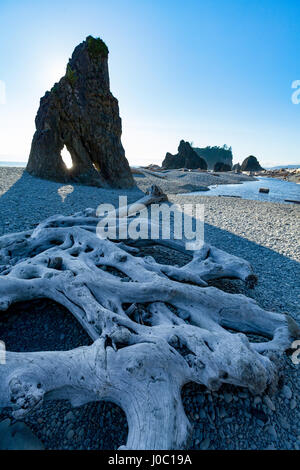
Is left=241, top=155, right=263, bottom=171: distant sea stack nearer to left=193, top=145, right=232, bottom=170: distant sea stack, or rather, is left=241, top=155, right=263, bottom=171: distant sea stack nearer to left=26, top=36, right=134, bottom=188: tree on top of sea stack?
left=193, top=145, right=232, bottom=170: distant sea stack

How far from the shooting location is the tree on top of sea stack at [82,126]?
1445 cm

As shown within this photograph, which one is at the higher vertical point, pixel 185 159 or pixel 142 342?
pixel 185 159

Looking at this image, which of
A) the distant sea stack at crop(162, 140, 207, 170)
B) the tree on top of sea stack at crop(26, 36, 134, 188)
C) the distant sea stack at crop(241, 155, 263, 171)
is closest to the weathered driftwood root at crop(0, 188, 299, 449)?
the tree on top of sea stack at crop(26, 36, 134, 188)

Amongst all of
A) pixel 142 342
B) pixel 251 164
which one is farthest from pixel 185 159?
pixel 142 342

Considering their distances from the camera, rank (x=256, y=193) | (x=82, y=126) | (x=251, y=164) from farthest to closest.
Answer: (x=251, y=164) → (x=256, y=193) → (x=82, y=126)

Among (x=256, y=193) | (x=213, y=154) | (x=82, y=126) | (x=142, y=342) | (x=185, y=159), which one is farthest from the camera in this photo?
(x=213, y=154)

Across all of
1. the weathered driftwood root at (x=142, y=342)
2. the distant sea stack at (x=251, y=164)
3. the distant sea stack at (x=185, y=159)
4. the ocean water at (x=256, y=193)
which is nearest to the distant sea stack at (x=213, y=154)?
the distant sea stack at (x=251, y=164)

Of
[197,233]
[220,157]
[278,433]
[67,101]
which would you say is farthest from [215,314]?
[220,157]

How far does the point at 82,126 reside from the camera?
49.5 ft

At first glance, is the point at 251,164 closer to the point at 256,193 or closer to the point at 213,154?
the point at 213,154

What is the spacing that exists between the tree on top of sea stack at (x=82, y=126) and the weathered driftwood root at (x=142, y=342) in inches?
507

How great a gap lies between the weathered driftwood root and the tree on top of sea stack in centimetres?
1287

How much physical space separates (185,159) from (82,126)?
60242 mm

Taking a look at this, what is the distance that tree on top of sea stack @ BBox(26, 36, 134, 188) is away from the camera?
47.4 feet
